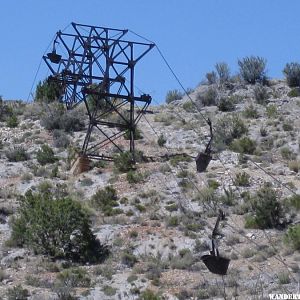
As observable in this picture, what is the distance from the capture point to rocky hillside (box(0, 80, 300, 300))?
116 feet

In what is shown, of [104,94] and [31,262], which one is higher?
[104,94]

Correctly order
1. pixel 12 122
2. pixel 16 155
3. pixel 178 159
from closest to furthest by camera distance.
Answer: pixel 178 159
pixel 16 155
pixel 12 122

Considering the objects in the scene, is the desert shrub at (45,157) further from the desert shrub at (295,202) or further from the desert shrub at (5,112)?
the desert shrub at (295,202)

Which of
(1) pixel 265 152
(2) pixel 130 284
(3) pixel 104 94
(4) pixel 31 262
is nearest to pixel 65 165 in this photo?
(3) pixel 104 94

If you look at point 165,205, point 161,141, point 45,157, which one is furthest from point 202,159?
point 161,141

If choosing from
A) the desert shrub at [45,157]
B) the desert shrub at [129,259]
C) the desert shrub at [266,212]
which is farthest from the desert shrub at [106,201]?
the desert shrub at [45,157]

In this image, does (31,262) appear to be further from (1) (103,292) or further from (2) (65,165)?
(2) (65,165)

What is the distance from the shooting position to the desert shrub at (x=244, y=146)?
2076 inches

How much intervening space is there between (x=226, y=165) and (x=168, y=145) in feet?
22.8

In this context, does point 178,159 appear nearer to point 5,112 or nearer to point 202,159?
point 202,159

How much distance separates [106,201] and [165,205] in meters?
2.53

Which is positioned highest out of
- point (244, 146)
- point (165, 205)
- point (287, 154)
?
point (244, 146)

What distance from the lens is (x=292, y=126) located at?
189 ft

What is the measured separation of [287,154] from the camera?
51.6 meters
